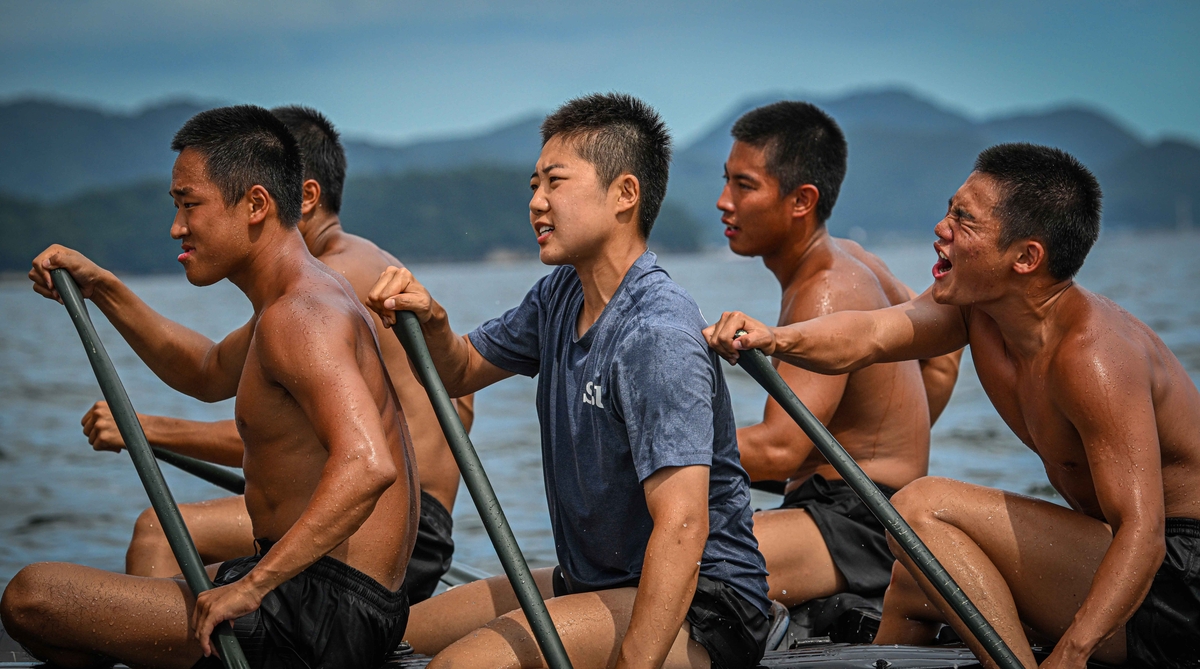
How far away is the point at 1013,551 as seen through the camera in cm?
394

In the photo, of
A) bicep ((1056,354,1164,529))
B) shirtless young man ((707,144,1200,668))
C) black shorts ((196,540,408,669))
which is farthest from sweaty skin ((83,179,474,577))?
bicep ((1056,354,1164,529))

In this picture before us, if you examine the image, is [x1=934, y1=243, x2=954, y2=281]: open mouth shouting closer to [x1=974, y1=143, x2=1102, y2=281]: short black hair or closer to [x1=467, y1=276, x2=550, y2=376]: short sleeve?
[x1=974, y1=143, x2=1102, y2=281]: short black hair

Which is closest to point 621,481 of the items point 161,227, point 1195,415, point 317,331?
point 317,331

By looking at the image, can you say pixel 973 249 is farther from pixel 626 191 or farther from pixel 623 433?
pixel 623 433

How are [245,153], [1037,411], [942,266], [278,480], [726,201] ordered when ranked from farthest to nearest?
1. [726,201]
2. [942,266]
3. [1037,411]
4. [245,153]
5. [278,480]

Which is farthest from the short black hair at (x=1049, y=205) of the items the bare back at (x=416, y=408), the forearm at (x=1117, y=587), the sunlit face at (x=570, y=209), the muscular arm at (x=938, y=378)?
the bare back at (x=416, y=408)

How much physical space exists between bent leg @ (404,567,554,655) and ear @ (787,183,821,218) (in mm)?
2295

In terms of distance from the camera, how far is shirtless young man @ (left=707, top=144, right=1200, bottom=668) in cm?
363

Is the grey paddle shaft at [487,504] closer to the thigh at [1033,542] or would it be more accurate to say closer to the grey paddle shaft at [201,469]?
the thigh at [1033,542]

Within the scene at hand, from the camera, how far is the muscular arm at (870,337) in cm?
406

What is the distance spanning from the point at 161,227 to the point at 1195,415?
99.8m

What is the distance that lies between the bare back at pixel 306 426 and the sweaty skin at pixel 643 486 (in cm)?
18

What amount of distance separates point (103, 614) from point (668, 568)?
1.71m

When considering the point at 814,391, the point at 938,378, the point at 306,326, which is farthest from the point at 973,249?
the point at 938,378
